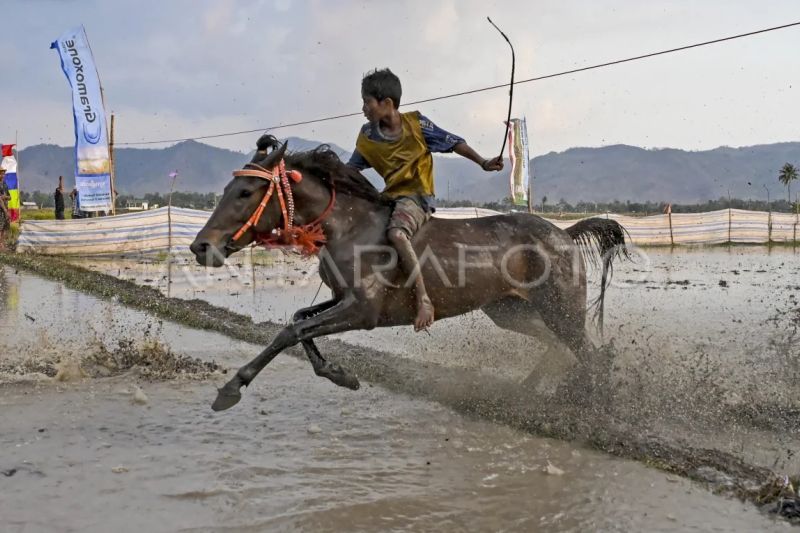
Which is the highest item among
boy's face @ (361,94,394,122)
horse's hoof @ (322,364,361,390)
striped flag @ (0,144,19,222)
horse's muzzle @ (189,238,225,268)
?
striped flag @ (0,144,19,222)

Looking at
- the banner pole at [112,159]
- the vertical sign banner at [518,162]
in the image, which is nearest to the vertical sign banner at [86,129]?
the banner pole at [112,159]

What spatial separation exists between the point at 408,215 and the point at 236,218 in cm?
143

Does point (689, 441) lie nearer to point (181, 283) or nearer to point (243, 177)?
point (243, 177)

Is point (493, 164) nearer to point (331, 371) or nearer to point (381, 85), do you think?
point (381, 85)

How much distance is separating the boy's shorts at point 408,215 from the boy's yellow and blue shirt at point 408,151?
13 cm

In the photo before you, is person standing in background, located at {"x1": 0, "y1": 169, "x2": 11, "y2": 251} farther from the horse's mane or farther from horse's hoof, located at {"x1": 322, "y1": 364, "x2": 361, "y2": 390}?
horse's hoof, located at {"x1": 322, "y1": 364, "x2": 361, "y2": 390}

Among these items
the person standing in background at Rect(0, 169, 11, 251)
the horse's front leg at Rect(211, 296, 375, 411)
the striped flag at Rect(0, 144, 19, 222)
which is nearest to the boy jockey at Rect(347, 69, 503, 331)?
the horse's front leg at Rect(211, 296, 375, 411)

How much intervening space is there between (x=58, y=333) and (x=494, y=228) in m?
6.02

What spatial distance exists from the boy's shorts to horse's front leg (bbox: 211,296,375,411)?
0.74 m

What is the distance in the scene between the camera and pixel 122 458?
4973mm

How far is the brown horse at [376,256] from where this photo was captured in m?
5.63

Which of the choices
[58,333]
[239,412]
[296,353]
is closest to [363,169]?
[239,412]

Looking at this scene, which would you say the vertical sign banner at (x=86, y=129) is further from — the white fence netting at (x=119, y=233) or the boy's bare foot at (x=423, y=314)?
the boy's bare foot at (x=423, y=314)

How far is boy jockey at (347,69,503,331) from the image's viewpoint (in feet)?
19.8
